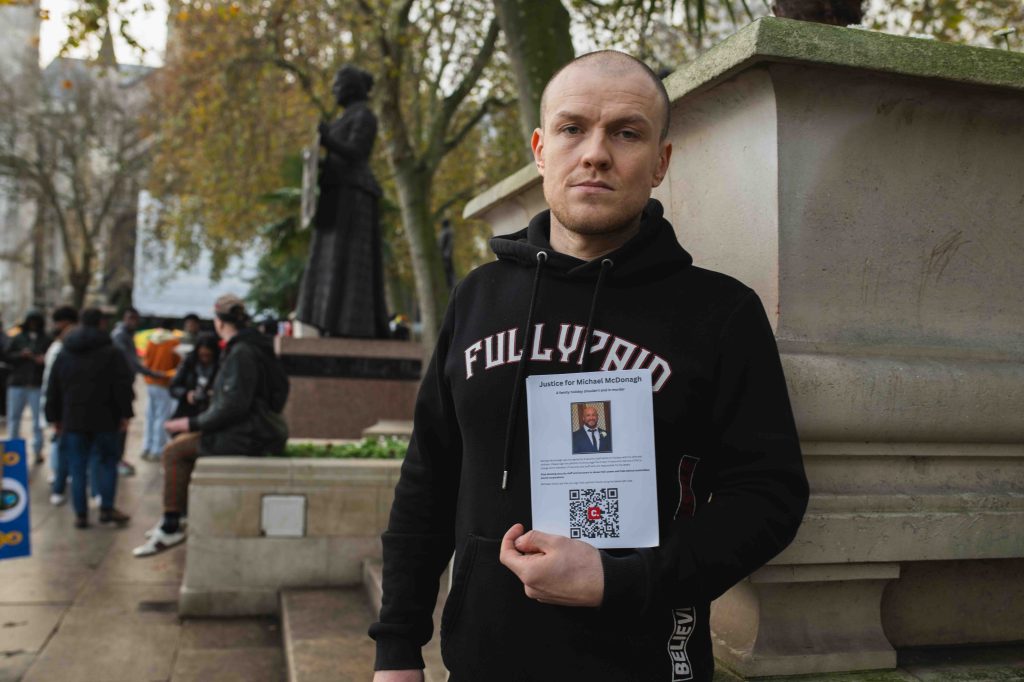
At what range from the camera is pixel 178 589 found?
671 cm

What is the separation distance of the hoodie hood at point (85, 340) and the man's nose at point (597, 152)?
8657 mm

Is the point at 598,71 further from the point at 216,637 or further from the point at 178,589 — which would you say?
the point at 178,589

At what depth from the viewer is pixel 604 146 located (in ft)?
5.79

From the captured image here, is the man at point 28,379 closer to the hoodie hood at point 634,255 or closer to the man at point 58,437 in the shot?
the man at point 58,437

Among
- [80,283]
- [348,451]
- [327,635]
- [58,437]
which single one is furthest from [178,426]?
[80,283]

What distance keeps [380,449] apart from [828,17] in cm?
509

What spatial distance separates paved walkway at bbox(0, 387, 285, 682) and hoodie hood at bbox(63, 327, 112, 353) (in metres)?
1.82

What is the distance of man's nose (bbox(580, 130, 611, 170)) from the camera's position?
69.0 inches

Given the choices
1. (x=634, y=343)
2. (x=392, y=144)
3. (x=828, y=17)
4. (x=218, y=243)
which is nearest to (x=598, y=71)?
(x=634, y=343)

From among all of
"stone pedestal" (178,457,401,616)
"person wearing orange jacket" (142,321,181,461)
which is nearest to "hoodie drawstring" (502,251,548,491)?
"stone pedestal" (178,457,401,616)

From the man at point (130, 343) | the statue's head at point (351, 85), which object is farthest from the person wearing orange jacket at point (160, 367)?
the statue's head at point (351, 85)

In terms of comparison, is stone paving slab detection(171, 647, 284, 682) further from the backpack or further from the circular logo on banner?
the backpack

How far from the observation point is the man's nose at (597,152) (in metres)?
1.75

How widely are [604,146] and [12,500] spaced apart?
4427mm
